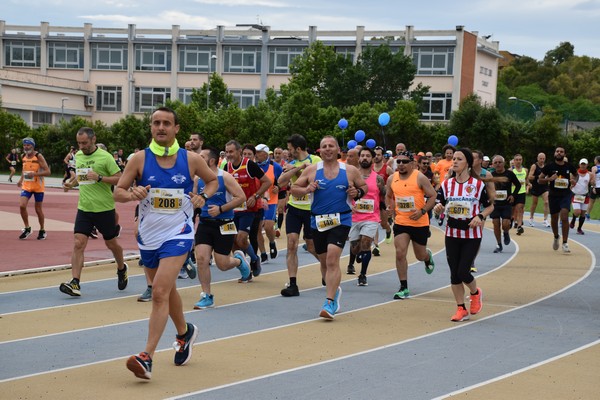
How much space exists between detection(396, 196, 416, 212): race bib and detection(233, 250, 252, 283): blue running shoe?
2346 mm

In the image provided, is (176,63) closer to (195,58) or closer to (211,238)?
(195,58)

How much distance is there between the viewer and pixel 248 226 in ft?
45.2

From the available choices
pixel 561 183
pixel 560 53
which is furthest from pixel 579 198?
pixel 560 53

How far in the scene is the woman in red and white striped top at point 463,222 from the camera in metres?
10.5

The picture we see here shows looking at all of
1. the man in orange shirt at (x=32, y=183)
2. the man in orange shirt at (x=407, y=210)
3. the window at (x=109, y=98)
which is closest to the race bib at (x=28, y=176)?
the man in orange shirt at (x=32, y=183)

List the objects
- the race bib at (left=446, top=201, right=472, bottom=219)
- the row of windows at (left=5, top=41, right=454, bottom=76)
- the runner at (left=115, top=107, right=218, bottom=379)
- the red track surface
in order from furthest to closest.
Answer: the row of windows at (left=5, top=41, right=454, bottom=76) → the red track surface → the race bib at (left=446, top=201, right=472, bottom=219) → the runner at (left=115, top=107, right=218, bottom=379)

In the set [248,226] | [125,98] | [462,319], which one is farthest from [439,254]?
[125,98]

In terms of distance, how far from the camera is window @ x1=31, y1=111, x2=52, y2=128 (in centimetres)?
8294

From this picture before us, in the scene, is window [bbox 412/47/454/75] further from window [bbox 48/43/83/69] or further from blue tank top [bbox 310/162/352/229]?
blue tank top [bbox 310/162/352/229]

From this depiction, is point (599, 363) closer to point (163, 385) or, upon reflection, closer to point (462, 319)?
point (462, 319)

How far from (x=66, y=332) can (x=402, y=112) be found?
4785 centimetres

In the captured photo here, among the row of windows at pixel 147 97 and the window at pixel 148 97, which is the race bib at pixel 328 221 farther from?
the window at pixel 148 97

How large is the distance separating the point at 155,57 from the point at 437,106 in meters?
27.9

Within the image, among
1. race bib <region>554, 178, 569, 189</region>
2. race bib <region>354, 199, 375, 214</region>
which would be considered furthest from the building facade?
race bib <region>354, 199, 375, 214</region>
